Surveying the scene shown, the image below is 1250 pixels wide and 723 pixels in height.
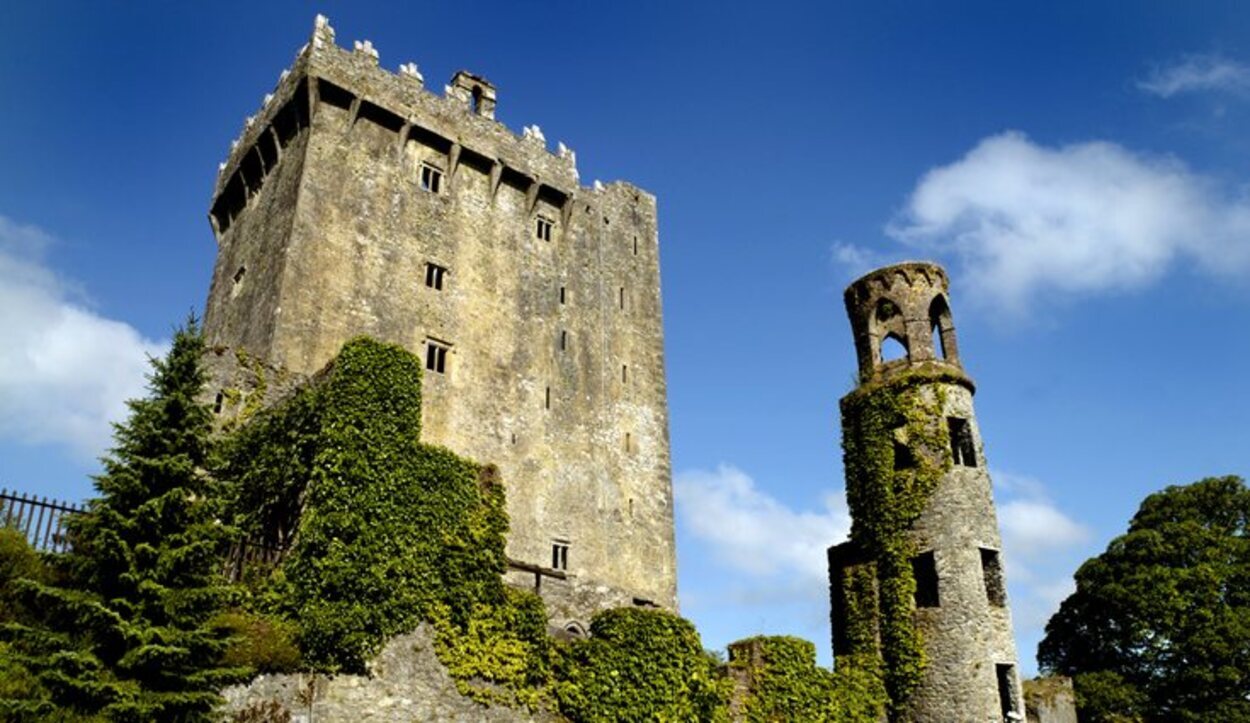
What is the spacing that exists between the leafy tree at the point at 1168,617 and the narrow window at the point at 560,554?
2450 cm

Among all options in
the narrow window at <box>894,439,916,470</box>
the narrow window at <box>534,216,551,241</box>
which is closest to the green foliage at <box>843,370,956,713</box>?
the narrow window at <box>894,439,916,470</box>

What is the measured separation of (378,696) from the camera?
17609 mm

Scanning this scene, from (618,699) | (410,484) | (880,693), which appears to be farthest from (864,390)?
(410,484)

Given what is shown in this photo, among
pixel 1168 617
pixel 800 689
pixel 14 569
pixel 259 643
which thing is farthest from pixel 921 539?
pixel 14 569

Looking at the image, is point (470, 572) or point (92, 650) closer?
point (92, 650)

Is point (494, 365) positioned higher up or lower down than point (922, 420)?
higher up

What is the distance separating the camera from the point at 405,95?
113ft

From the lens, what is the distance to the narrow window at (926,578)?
1088 inches

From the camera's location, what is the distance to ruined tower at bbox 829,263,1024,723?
2647cm

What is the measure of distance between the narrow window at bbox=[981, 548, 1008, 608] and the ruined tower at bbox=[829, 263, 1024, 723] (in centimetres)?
3

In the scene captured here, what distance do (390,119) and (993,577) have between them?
24220 millimetres

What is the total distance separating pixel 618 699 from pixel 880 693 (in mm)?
9800

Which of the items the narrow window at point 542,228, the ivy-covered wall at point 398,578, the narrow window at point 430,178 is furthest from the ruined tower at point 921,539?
the narrow window at point 430,178

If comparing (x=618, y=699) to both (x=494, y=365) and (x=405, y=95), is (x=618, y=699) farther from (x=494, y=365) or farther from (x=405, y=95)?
(x=405, y=95)
